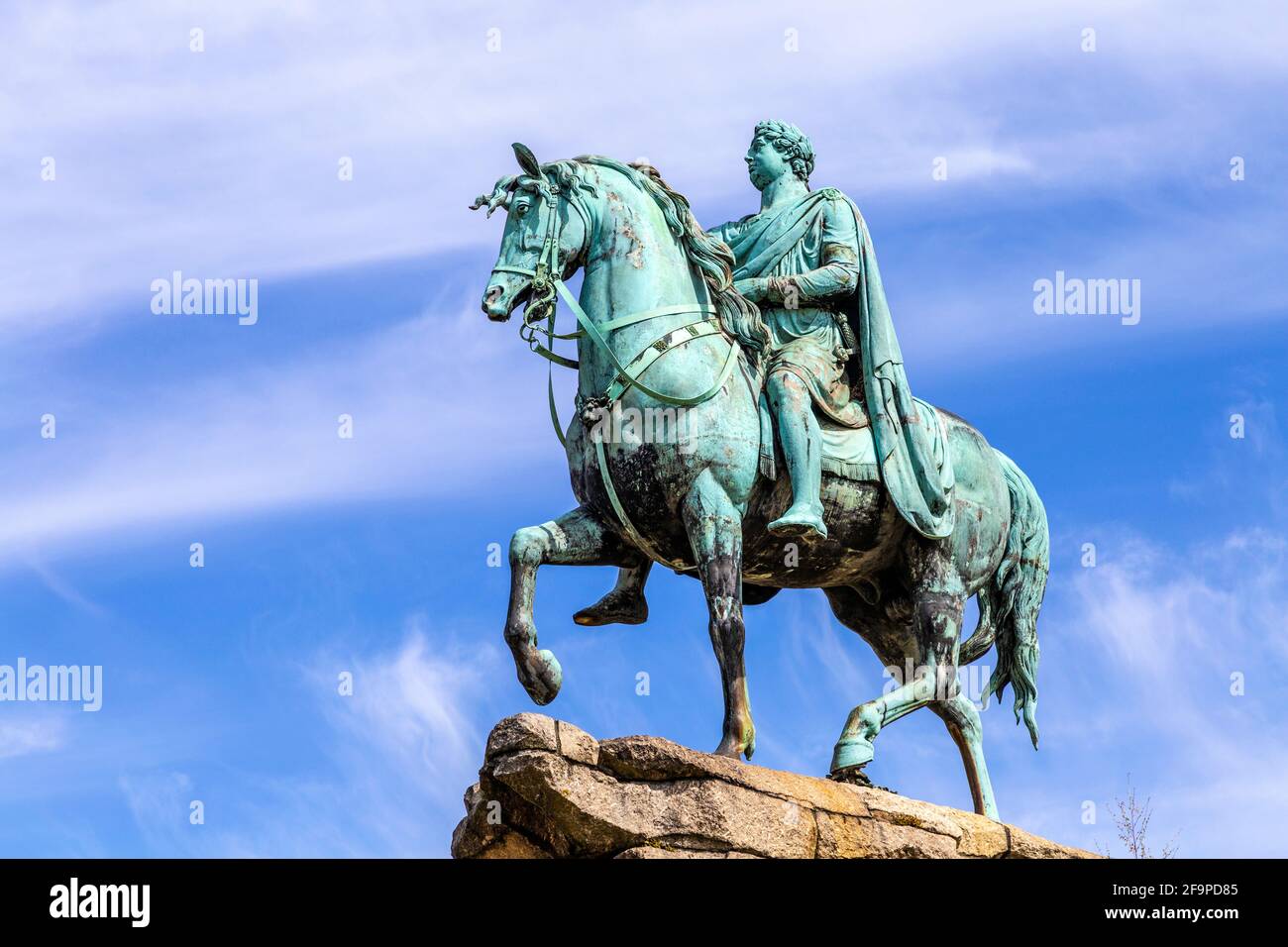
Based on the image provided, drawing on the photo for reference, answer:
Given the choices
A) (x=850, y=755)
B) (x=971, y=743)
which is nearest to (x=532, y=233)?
(x=850, y=755)

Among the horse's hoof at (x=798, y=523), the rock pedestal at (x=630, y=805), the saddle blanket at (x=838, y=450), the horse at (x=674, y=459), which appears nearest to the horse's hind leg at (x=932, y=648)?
the horse at (x=674, y=459)

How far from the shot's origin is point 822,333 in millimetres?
19688

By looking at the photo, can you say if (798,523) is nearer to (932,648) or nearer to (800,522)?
(800,522)

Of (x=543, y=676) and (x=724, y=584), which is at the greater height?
(x=724, y=584)

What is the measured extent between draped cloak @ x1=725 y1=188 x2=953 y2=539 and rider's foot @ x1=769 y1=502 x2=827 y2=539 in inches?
40.7

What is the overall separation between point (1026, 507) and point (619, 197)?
418 centimetres

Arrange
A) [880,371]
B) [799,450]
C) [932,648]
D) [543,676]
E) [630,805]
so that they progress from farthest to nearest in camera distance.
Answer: [932,648] → [880,371] → [799,450] → [543,676] → [630,805]

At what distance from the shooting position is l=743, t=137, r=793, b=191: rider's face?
20.3 meters

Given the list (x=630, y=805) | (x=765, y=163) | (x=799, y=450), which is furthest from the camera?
(x=765, y=163)

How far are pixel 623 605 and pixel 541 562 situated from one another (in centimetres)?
116
